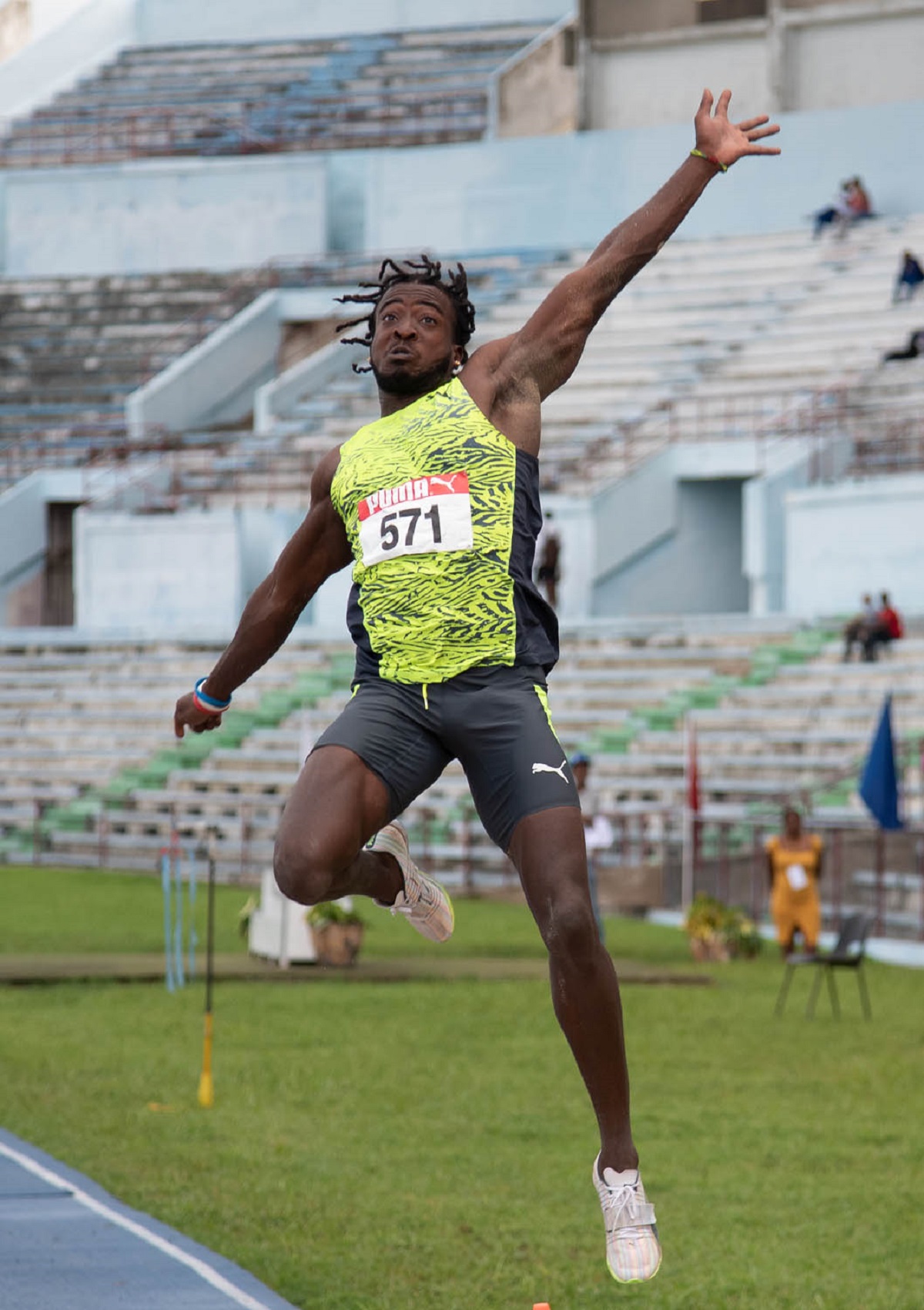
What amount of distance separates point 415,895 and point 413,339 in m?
1.47

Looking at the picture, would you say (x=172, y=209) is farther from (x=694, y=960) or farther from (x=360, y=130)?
(x=694, y=960)

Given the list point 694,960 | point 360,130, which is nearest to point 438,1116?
point 694,960

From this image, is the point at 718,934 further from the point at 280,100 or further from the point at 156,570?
the point at 280,100

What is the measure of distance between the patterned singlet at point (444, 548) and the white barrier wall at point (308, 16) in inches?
1756

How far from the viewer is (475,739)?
5094mm

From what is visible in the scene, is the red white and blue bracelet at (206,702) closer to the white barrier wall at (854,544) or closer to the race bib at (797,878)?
the race bib at (797,878)

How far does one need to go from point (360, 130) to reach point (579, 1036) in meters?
42.3

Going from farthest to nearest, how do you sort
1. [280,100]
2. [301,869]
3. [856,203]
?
1. [280,100]
2. [856,203]
3. [301,869]

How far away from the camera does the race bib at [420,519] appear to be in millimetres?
5141

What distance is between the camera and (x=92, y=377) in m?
40.1

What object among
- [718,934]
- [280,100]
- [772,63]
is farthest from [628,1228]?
[280,100]

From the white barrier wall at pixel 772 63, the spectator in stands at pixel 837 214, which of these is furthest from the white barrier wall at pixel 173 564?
the white barrier wall at pixel 772 63

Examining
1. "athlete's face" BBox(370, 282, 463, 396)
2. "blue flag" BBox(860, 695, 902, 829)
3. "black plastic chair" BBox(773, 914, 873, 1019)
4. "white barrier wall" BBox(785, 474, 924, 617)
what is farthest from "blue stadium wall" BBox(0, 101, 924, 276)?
"athlete's face" BBox(370, 282, 463, 396)

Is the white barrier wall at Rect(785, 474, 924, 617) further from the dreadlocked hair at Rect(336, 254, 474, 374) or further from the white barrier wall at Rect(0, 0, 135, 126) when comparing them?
the white barrier wall at Rect(0, 0, 135, 126)
